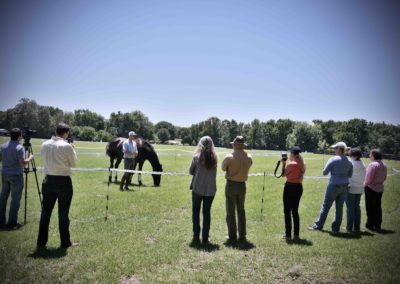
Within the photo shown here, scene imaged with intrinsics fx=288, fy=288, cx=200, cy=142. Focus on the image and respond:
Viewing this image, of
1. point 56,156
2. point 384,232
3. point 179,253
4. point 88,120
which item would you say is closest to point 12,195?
point 56,156

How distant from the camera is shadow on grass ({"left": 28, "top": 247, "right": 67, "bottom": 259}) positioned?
573cm

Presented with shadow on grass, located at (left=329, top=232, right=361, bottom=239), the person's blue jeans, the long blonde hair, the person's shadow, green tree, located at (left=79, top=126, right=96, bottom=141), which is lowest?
shadow on grass, located at (left=329, top=232, right=361, bottom=239)

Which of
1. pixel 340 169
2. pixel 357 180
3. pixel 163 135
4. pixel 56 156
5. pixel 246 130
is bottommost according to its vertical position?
pixel 357 180

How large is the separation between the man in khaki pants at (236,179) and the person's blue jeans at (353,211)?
11.9 ft

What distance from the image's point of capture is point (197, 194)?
274 inches

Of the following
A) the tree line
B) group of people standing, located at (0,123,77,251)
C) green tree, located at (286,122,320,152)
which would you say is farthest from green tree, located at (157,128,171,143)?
group of people standing, located at (0,123,77,251)

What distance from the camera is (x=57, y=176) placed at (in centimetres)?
604

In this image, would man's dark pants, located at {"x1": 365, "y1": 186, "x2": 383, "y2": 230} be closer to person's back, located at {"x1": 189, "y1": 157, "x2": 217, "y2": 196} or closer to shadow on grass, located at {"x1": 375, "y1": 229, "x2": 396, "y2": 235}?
shadow on grass, located at {"x1": 375, "y1": 229, "x2": 396, "y2": 235}

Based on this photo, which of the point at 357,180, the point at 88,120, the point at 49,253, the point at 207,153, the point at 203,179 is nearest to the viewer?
the point at 49,253

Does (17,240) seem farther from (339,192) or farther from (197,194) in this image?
(339,192)

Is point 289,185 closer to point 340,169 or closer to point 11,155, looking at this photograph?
point 340,169

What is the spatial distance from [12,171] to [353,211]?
31.7 ft

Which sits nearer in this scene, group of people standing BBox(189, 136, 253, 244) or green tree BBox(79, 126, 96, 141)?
group of people standing BBox(189, 136, 253, 244)

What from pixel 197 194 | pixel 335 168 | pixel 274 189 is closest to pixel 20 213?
pixel 197 194
